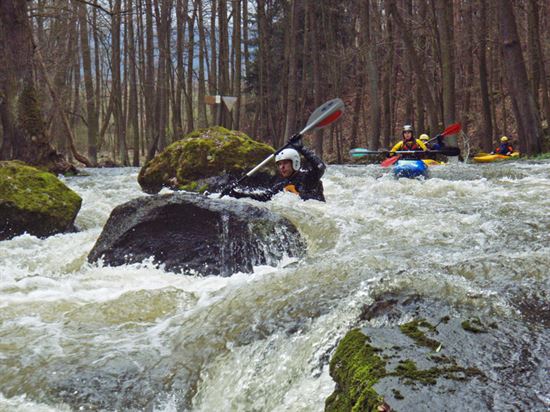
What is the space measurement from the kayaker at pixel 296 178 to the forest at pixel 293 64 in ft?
14.1

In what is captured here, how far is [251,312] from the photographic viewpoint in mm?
3537

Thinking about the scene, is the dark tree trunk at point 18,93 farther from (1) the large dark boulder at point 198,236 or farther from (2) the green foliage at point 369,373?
(2) the green foliage at point 369,373

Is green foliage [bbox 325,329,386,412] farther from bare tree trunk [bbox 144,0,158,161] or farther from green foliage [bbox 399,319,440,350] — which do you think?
bare tree trunk [bbox 144,0,158,161]

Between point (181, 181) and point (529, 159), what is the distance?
24.3 feet

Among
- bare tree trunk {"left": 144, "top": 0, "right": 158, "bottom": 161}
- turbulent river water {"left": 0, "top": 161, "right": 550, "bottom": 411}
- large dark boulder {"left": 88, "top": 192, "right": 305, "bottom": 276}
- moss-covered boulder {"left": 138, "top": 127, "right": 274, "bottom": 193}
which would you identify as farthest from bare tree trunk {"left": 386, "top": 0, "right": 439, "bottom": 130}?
large dark boulder {"left": 88, "top": 192, "right": 305, "bottom": 276}

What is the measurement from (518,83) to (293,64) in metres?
7.66

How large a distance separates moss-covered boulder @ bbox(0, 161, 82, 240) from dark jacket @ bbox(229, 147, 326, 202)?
6.83 ft

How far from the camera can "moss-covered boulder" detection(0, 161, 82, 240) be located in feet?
21.4

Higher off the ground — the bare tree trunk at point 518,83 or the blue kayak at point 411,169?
the bare tree trunk at point 518,83

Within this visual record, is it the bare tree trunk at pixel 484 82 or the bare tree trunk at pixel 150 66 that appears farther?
the bare tree trunk at pixel 150 66

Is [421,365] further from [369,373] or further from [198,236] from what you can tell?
[198,236]

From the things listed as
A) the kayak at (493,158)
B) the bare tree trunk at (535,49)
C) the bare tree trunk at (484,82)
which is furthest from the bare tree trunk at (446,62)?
the bare tree trunk at (535,49)

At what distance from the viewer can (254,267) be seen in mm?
5035

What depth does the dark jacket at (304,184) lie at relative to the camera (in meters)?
7.28
